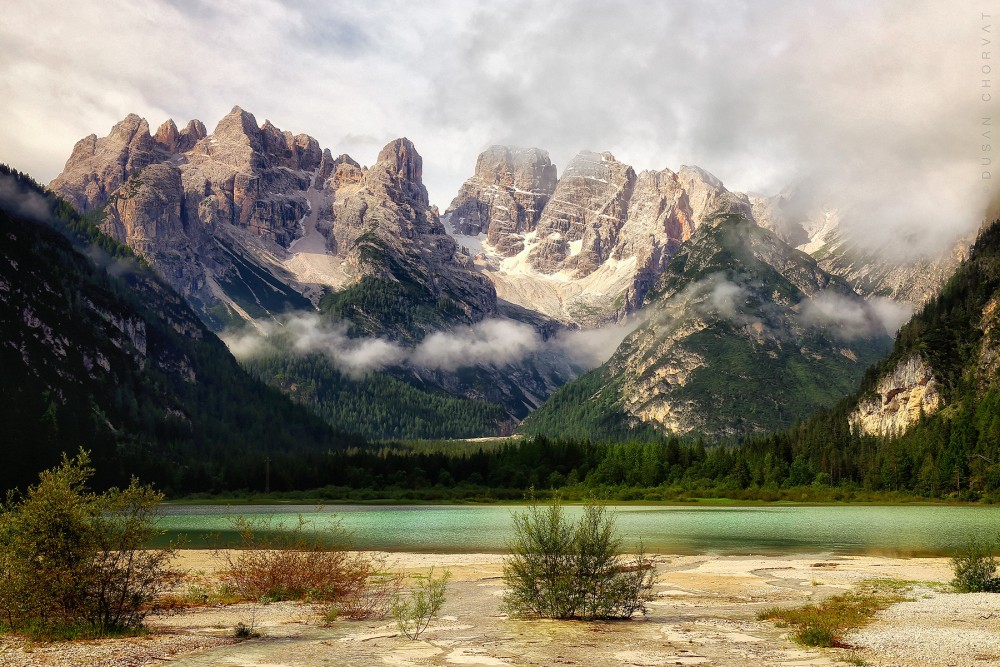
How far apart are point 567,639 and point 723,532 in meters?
68.6

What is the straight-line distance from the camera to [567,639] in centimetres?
2998

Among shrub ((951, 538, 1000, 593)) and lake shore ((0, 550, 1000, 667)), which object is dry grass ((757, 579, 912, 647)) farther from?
shrub ((951, 538, 1000, 593))

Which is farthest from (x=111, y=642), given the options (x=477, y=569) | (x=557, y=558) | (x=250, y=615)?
Result: (x=477, y=569)

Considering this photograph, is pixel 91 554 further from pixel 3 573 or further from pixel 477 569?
pixel 477 569

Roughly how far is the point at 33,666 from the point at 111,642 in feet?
14.1

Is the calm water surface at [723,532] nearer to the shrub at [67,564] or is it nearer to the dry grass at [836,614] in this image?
the shrub at [67,564]

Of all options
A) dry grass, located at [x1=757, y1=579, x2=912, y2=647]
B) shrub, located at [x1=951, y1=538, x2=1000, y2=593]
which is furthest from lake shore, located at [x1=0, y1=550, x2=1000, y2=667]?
shrub, located at [x1=951, y1=538, x2=1000, y2=593]

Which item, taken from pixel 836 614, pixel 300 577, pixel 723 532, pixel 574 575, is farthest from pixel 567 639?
pixel 723 532

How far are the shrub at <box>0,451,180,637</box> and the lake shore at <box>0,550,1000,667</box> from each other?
144 centimetres

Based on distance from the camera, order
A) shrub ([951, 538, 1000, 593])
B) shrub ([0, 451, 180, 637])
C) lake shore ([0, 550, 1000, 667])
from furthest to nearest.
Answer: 1. shrub ([951, 538, 1000, 593])
2. shrub ([0, 451, 180, 637])
3. lake shore ([0, 550, 1000, 667])

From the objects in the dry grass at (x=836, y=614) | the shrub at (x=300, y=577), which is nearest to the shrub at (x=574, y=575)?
the dry grass at (x=836, y=614)

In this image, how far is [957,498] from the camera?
158 metres

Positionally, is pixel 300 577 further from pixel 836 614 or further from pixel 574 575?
pixel 836 614

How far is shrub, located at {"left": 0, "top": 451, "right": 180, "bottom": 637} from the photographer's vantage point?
29.8m
